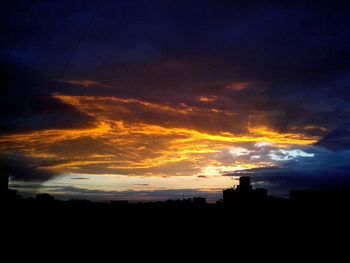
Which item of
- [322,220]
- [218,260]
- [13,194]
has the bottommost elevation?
[218,260]

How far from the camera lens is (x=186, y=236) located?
49.6m

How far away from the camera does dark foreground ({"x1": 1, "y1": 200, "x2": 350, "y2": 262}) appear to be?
4056 centimetres

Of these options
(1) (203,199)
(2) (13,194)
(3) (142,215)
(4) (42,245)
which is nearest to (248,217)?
(3) (142,215)

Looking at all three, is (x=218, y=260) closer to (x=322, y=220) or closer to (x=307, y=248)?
(x=307, y=248)

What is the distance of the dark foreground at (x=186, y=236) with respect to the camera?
1597 inches

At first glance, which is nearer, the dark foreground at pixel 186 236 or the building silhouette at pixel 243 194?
the dark foreground at pixel 186 236

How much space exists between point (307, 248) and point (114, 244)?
2352 cm

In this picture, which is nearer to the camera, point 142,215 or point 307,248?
point 307,248

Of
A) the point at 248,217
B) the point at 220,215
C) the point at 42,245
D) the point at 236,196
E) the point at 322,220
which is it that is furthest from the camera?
the point at 236,196

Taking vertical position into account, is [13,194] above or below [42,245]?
above

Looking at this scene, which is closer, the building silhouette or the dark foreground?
the dark foreground

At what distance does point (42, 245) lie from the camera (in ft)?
145

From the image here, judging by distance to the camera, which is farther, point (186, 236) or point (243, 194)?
point (243, 194)

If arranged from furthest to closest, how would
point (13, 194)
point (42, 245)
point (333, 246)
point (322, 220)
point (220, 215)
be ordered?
point (13, 194), point (220, 215), point (322, 220), point (42, 245), point (333, 246)
